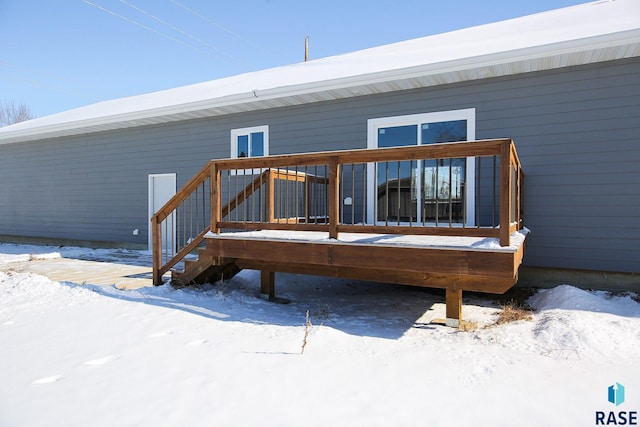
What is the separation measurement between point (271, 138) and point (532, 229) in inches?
193

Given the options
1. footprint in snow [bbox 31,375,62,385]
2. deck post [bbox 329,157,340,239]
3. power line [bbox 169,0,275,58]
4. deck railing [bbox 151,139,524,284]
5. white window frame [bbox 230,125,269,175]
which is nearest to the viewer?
footprint in snow [bbox 31,375,62,385]

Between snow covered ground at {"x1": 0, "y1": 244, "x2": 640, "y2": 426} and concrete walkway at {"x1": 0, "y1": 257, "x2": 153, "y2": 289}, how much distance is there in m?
0.86

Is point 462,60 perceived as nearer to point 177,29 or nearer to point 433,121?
point 433,121

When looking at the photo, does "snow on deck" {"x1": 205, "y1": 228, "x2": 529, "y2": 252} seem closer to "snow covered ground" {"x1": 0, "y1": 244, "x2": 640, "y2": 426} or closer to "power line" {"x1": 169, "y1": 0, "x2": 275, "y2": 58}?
"snow covered ground" {"x1": 0, "y1": 244, "x2": 640, "y2": 426}

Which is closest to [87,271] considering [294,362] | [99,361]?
[99,361]

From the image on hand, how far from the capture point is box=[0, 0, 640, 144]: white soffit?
17.2 feet

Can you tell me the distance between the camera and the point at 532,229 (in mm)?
5848

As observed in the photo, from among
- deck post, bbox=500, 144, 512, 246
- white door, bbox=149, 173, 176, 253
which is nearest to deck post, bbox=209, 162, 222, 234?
deck post, bbox=500, 144, 512, 246

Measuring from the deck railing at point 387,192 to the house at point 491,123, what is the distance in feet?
0.21

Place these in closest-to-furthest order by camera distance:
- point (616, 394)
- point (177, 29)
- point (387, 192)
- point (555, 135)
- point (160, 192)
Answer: point (616, 394)
point (555, 135)
point (387, 192)
point (160, 192)
point (177, 29)

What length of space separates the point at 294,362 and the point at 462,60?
190 inches

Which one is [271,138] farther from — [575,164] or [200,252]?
[575,164]

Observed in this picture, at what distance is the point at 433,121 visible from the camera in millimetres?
6426

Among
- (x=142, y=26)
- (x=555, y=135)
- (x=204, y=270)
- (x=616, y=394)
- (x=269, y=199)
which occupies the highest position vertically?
(x=142, y=26)
